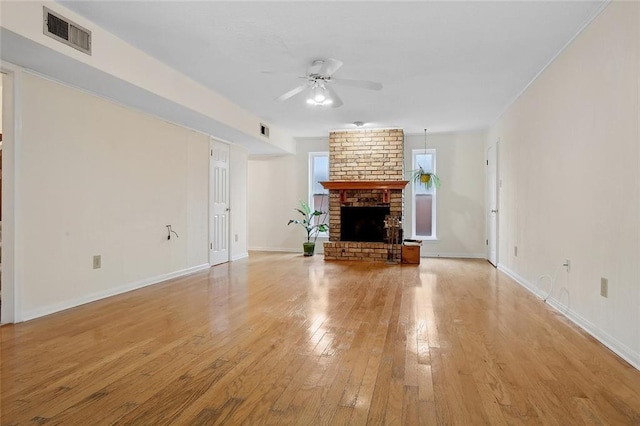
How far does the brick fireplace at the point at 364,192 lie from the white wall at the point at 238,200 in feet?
5.19

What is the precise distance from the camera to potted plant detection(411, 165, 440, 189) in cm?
781

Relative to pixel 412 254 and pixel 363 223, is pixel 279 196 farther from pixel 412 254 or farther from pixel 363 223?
pixel 412 254

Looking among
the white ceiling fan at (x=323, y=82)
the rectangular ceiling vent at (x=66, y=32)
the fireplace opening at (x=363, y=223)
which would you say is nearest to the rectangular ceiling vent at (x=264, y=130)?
the fireplace opening at (x=363, y=223)

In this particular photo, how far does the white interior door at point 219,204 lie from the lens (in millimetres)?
6449

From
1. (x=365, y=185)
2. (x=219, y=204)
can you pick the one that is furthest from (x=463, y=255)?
(x=219, y=204)

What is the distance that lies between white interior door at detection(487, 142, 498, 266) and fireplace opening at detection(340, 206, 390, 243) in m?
1.82

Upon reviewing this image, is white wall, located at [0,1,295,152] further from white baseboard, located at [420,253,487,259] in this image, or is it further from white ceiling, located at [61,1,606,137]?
white baseboard, located at [420,253,487,259]

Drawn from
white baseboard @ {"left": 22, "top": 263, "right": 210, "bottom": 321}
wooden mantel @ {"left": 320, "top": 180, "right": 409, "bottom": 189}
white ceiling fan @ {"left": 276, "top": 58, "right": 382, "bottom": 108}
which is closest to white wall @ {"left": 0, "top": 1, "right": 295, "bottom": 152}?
white ceiling fan @ {"left": 276, "top": 58, "right": 382, "bottom": 108}

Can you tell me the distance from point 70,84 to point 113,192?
1152mm

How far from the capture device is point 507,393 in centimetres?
196

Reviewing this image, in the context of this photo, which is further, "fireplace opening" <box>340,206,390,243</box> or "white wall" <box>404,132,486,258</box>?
"white wall" <box>404,132,486,258</box>

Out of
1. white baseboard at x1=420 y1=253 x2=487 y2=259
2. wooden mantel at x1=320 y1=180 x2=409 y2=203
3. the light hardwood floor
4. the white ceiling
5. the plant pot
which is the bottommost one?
the light hardwood floor

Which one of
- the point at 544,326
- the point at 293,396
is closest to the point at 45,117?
the point at 293,396

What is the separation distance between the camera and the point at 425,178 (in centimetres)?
780
